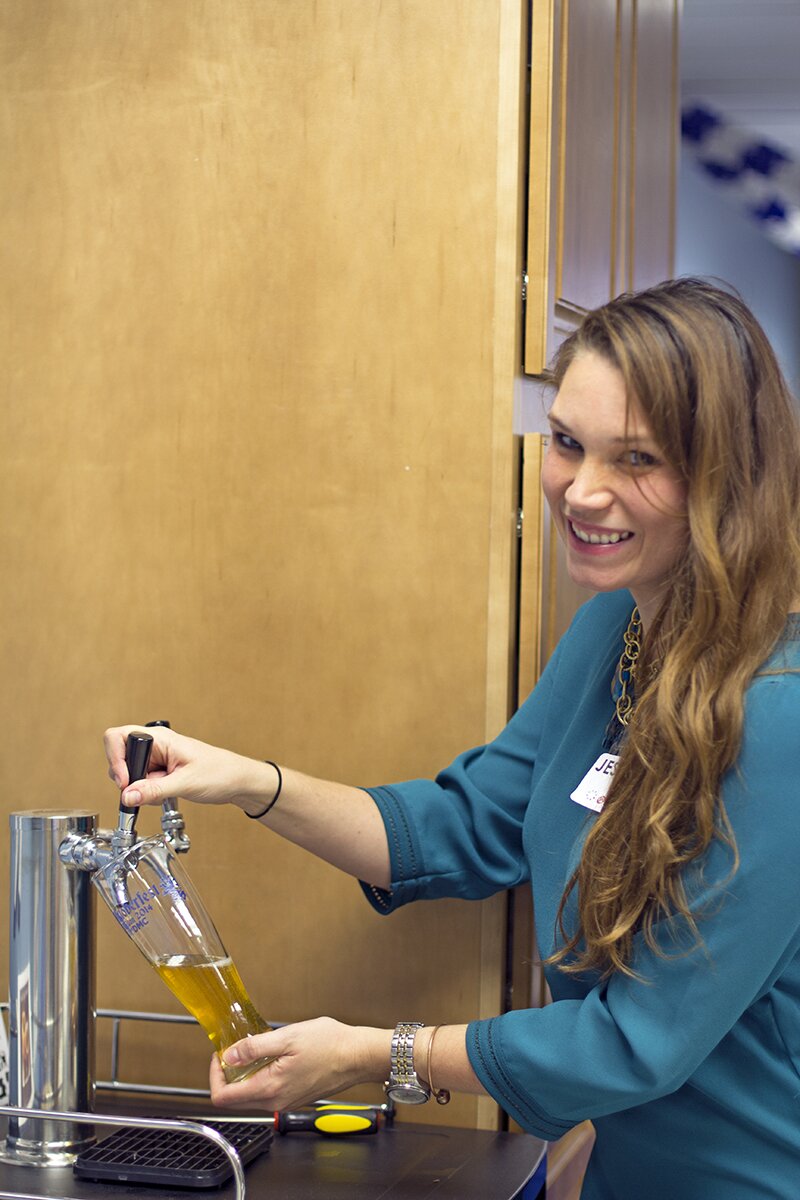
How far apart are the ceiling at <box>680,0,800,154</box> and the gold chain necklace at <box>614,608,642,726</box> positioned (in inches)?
123

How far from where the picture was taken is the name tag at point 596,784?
4.14 ft

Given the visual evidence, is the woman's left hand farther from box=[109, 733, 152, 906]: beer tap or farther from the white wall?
the white wall

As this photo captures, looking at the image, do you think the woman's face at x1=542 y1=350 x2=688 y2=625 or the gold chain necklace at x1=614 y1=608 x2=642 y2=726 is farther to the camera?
the gold chain necklace at x1=614 y1=608 x2=642 y2=726

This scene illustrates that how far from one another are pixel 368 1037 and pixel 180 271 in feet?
2.80

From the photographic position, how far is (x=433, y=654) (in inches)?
59.9

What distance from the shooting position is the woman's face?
3.76 feet

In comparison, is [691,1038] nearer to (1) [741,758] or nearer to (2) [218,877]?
(1) [741,758]

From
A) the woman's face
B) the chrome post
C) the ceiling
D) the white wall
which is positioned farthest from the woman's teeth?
the white wall

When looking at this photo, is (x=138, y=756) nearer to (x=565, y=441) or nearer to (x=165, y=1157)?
(x=165, y=1157)

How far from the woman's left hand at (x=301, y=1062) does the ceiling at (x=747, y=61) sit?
3.48m

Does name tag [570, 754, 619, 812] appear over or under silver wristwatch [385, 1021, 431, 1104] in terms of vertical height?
over

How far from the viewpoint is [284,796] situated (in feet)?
4.62

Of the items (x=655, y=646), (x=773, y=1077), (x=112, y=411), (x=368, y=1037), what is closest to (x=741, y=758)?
(x=655, y=646)

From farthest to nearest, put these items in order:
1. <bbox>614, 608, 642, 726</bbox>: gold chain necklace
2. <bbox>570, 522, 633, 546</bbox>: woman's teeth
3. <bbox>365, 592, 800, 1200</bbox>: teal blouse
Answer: <bbox>614, 608, 642, 726</bbox>: gold chain necklace
<bbox>570, 522, 633, 546</bbox>: woman's teeth
<bbox>365, 592, 800, 1200</bbox>: teal blouse
